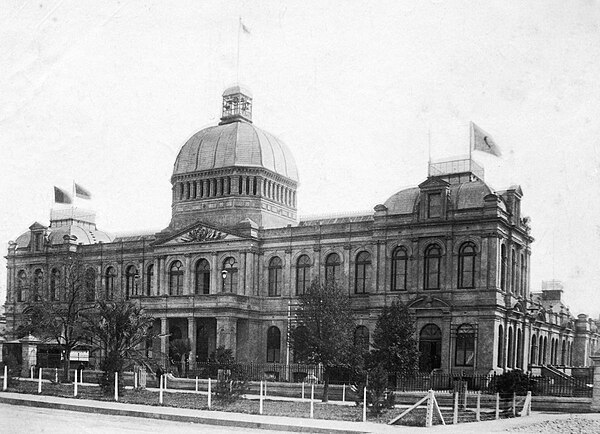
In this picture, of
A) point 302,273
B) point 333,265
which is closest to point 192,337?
point 302,273

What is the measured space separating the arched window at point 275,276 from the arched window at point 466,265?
14143 millimetres

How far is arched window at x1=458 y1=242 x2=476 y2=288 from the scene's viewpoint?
160 feet

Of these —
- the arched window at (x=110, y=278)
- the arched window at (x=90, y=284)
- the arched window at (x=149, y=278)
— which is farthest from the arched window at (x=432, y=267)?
the arched window at (x=110, y=278)

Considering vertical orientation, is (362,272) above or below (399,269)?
below

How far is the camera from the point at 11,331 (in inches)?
2761

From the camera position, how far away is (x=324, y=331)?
38625mm

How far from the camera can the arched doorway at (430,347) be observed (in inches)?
1923

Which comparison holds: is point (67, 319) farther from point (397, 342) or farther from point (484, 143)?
point (484, 143)

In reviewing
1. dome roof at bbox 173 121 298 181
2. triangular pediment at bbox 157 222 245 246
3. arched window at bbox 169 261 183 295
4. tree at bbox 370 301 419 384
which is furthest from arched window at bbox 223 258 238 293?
tree at bbox 370 301 419 384

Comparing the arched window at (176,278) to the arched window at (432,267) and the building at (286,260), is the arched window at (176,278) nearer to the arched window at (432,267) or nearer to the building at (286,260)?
the building at (286,260)

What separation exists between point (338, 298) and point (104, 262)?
108ft

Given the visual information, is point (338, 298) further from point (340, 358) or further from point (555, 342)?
point (555, 342)

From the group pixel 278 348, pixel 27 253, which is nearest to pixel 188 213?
pixel 278 348

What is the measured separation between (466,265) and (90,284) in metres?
31.7
